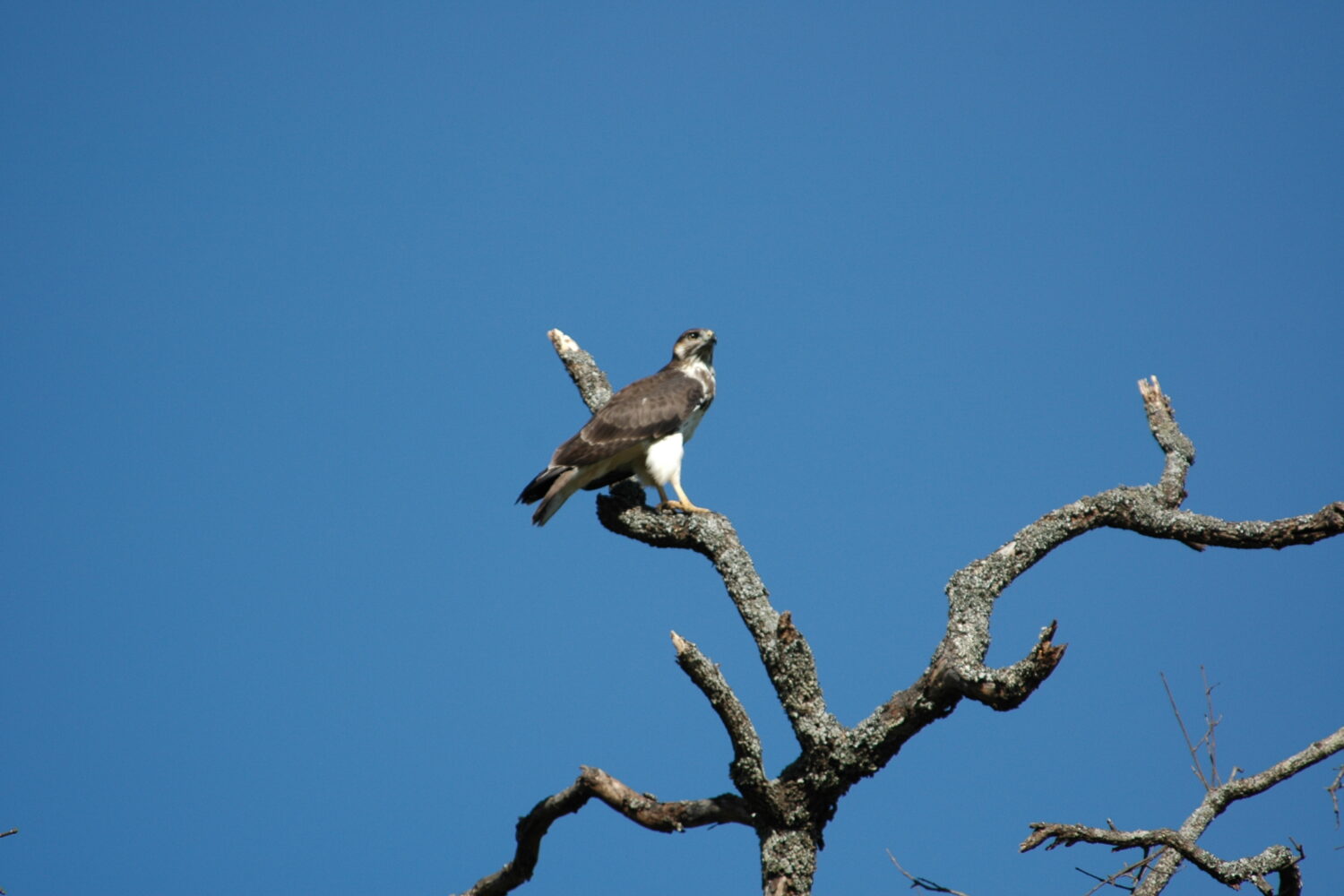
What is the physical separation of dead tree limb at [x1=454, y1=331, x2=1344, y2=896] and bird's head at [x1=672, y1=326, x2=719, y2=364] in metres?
3.82

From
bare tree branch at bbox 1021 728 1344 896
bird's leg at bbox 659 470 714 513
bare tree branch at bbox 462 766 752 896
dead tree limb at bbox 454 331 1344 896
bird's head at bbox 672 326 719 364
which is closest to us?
bare tree branch at bbox 1021 728 1344 896

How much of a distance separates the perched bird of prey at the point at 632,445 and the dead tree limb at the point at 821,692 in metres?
2.03

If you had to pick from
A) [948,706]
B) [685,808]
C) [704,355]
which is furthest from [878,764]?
[704,355]

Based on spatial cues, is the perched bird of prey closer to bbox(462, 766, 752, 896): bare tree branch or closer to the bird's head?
the bird's head

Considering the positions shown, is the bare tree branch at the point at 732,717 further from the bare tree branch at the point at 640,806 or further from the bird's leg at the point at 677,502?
the bird's leg at the point at 677,502

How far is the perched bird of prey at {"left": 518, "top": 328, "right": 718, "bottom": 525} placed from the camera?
8.94 m

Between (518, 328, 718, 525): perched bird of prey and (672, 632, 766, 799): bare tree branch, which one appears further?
(518, 328, 718, 525): perched bird of prey

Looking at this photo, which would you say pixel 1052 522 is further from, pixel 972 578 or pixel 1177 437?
pixel 1177 437

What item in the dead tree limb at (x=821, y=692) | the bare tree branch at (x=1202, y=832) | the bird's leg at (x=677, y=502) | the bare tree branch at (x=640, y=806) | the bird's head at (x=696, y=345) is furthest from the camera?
the bird's head at (x=696, y=345)

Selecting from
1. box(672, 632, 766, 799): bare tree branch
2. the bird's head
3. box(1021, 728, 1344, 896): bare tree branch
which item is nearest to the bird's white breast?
the bird's head

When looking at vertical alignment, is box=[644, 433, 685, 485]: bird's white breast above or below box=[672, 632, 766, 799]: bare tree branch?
above

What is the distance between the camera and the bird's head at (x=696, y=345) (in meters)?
10.7

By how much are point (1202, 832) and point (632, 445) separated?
4.81 m

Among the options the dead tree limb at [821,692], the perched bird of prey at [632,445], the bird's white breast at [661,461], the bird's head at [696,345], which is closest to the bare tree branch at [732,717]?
the dead tree limb at [821,692]
